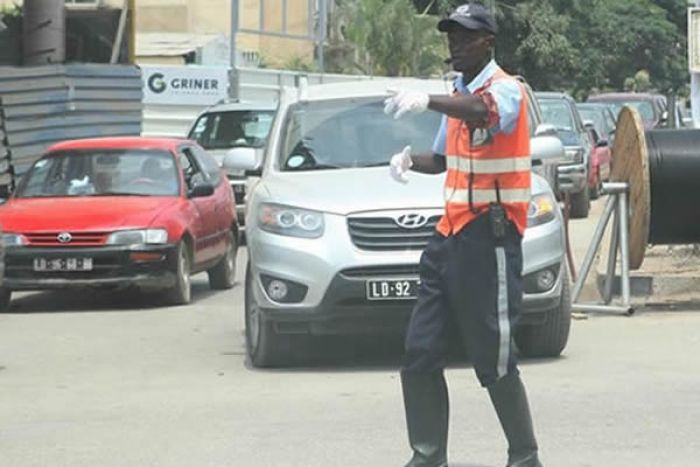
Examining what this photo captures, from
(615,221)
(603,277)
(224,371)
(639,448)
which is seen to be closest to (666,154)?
(615,221)

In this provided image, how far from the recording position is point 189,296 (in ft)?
47.3

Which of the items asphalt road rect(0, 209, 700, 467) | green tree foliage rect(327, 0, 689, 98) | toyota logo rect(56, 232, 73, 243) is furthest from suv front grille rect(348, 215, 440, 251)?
green tree foliage rect(327, 0, 689, 98)

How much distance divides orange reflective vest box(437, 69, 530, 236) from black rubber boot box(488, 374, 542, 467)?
66cm

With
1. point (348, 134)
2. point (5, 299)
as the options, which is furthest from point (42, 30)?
point (348, 134)

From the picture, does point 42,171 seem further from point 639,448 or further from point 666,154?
point 639,448

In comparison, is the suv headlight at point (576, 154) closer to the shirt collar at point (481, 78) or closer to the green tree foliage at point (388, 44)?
the shirt collar at point (481, 78)

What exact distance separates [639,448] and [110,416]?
2972 millimetres

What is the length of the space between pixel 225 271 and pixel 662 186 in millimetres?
5298

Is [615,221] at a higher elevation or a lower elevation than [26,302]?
higher

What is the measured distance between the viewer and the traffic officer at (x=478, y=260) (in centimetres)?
645

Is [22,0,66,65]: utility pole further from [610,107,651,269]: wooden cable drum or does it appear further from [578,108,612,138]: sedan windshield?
[610,107,651,269]: wooden cable drum

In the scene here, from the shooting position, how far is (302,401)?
884 centimetres

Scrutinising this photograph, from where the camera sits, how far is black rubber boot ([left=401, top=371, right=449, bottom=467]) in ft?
21.6

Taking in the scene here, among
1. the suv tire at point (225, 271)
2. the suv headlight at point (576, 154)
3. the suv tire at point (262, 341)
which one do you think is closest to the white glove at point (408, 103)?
the suv tire at point (262, 341)
